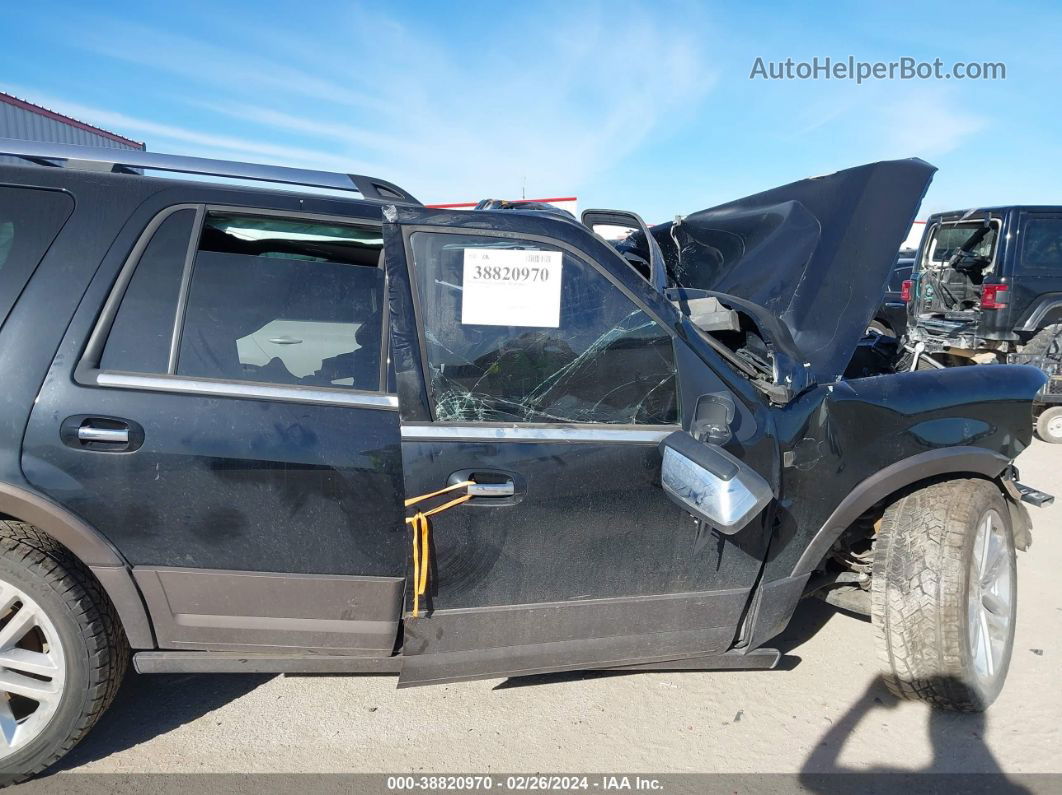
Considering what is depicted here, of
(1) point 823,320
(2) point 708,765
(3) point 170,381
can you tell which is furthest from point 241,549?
(1) point 823,320

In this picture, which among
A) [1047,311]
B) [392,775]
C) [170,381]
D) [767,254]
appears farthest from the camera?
[1047,311]

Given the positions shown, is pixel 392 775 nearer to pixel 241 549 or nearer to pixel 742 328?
pixel 241 549

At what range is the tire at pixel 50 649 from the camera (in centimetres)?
228

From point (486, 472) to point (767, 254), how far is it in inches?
72.4

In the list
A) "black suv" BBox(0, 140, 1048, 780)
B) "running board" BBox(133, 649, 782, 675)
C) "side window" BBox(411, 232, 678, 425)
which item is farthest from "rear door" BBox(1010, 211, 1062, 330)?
"running board" BBox(133, 649, 782, 675)

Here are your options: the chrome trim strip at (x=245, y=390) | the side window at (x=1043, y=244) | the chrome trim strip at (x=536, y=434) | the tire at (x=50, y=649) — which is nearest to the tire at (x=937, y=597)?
the chrome trim strip at (x=536, y=434)

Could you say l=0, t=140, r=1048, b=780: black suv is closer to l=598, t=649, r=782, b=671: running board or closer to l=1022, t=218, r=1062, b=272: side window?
l=598, t=649, r=782, b=671: running board

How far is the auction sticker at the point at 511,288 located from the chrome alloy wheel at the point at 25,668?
5.51 ft

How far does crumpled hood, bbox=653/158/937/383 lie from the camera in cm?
A: 286

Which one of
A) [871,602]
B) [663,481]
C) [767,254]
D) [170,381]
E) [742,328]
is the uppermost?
[767,254]

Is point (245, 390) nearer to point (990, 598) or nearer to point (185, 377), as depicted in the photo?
point (185, 377)

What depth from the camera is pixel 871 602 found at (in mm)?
2982

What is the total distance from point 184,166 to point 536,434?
61.9 inches

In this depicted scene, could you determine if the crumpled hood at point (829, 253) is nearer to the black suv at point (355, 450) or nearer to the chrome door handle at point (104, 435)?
the black suv at point (355, 450)
